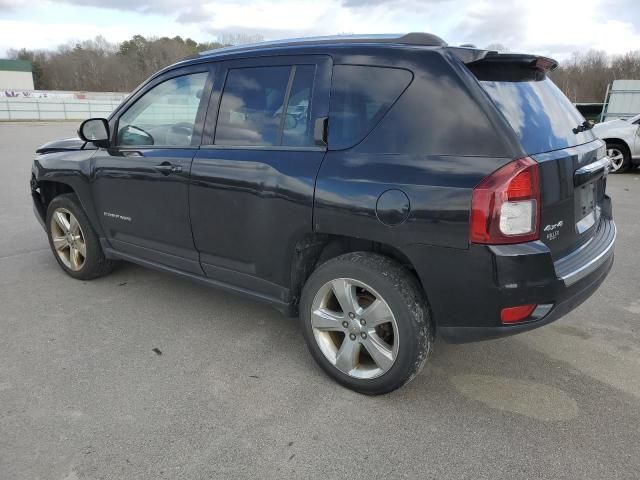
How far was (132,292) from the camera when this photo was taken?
4.37 m

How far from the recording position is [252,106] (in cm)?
316

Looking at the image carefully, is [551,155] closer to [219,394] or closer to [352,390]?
[352,390]

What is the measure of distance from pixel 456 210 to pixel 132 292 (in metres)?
3.07

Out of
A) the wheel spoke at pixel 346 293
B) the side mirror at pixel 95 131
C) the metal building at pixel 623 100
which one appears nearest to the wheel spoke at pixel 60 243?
the side mirror at pixel 95 131

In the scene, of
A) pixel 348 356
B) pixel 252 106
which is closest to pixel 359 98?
pixel 252 106

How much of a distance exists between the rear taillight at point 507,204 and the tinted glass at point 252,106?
1.28 meters

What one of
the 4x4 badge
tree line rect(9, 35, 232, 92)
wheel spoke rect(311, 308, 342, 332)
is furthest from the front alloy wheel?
tree line rect(9, 35, 232, 92)

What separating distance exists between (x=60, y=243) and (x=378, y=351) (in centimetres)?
336

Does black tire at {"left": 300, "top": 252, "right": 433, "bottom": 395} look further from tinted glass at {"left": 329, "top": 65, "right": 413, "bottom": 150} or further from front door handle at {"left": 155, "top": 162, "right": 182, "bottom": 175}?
front door handle at {"left": 155, "top": 162, "right": 182, "bottom": 175}

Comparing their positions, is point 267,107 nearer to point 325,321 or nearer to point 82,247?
point 325,321

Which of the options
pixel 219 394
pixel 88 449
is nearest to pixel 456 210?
pixel 219 394

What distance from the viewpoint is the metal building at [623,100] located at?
1895 cm

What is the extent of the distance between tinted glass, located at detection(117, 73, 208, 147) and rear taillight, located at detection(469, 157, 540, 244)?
204 centimetres

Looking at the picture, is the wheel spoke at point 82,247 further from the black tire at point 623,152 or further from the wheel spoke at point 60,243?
the black tire at point 623,152
